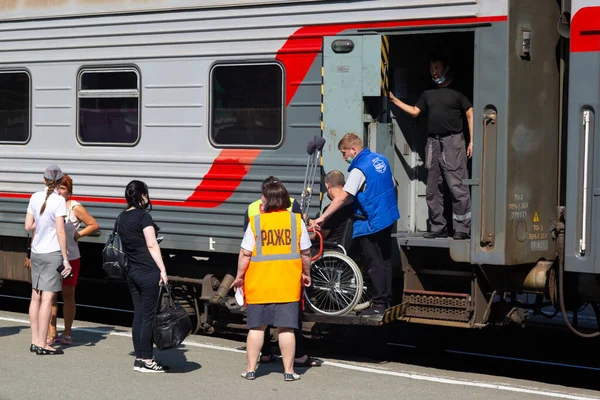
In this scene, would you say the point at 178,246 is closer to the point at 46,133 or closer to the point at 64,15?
the point at 46,133

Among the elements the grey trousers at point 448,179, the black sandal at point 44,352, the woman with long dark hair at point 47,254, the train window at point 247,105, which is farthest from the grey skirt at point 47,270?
the grey trousers at point 448,179

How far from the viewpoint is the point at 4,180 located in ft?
36.4

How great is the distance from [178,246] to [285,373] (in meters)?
2.35

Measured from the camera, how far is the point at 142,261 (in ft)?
27.0

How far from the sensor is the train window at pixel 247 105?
9.36 metres

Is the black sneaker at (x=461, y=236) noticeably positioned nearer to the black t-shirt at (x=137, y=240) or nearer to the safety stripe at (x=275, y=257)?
the safety stripe at (x=275, y=257)

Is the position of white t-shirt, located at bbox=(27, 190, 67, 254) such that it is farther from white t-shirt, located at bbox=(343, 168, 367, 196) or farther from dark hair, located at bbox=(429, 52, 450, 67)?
dark hair, located at bbox=(429, 52, 450, 67)

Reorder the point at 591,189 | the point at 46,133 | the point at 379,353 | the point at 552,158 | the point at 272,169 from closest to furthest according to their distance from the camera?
the point at 591,189, the point at 552,158, the point at 272,169, the point at 379,353, the point at 46,133

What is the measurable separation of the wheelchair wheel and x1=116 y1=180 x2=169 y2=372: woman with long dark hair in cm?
143

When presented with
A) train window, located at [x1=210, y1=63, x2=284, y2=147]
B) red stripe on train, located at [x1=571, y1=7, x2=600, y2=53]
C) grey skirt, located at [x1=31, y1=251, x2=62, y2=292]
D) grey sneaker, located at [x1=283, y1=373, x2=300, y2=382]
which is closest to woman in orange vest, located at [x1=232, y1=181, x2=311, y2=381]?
grey sneaker, located at [x1=283, y1=373, x2=300, y2=382]

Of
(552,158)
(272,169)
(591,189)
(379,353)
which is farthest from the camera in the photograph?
(379,353)

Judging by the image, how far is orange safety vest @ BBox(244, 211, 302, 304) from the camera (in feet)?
25.8

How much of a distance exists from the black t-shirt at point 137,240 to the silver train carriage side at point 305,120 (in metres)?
1.42

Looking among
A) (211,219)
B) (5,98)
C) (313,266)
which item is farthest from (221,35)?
(5,98)
